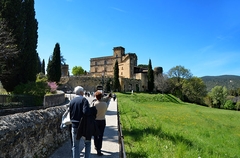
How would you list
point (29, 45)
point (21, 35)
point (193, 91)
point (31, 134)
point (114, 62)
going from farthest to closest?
point (114, 62)
point (193, 91)
point (29, 45)
point (21, 35)
point (31, 134)

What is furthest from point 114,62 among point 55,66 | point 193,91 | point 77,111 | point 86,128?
point 86,128

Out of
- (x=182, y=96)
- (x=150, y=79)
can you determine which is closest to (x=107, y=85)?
(x=150, y=79)

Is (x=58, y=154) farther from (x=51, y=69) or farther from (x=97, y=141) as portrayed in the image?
(x=51, y=69)

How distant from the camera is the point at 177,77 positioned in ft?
218

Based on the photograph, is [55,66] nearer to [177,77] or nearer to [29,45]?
[29,45]

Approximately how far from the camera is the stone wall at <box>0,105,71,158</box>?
11.9ft

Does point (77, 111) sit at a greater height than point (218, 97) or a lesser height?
greater

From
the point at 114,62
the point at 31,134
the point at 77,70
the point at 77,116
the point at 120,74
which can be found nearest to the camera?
the point at 31,134

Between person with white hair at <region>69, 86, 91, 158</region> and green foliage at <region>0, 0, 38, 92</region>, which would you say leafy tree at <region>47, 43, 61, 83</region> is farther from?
person with white hair at <region>69, 86, 91, 158</region>

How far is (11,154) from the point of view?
3.72 m

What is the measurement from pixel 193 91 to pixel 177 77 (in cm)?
780

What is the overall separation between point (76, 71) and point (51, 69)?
5158cm

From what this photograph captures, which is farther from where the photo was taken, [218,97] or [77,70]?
[77,70]

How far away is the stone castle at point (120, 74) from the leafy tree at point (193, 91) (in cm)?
1450
